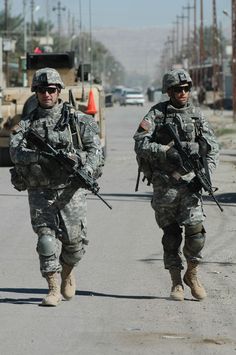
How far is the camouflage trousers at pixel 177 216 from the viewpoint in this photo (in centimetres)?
853

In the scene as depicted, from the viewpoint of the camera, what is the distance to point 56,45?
115188 mm

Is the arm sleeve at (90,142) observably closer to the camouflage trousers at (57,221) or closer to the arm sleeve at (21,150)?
the camouflage trousers at (57,221)

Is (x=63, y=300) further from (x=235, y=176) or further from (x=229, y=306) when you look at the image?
(x=235, y=176)

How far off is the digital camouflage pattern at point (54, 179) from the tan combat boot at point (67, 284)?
14cm

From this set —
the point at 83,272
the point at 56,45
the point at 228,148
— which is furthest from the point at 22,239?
the point at 56,45

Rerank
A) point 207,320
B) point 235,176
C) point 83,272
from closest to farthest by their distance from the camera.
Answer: point 207,320 → point 83,272 → point 235,176

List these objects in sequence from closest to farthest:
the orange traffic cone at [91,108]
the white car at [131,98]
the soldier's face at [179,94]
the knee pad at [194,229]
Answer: the soldier's face at [179,94]
the knee pad at [194,229]
the orange traffic cone at [91,108]
the white car at [131,98]

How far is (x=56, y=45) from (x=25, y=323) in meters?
108

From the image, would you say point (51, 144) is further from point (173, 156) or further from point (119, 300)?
point (119, 300)

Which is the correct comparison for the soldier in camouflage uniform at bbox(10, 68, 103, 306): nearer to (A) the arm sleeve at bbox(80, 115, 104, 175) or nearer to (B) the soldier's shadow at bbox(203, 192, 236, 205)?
(A) the arm sleeve at bbox(80, 115, 104, 175)

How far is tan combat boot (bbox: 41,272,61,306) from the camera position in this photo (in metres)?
8.36

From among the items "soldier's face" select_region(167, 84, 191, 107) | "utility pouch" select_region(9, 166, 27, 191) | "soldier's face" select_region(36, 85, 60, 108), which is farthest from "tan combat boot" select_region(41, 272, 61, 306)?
"soldier's face" select_region(167, 84, 191, 107)

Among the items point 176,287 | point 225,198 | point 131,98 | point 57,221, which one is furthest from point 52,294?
point 131,98

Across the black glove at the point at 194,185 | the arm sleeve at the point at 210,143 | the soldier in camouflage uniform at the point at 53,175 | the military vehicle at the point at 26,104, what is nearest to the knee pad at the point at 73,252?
the soldier in camouflage uniform at the point at 53,175
